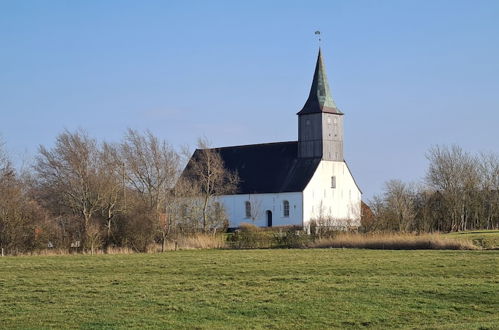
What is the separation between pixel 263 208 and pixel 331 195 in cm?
629

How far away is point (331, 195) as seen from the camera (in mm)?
75062

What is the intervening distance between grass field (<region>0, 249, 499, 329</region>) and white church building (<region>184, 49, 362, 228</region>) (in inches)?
1757

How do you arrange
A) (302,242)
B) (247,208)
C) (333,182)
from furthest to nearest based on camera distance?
1. (247,208)
2. (333,182)
3. (302,242)

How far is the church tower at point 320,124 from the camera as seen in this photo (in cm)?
7525

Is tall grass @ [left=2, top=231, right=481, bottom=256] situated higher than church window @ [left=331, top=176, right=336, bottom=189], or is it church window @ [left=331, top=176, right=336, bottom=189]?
church window @ [left=331, top=176, right=336, bottom=189]

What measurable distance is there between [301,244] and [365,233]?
4.90m

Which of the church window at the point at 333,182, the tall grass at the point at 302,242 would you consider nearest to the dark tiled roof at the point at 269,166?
the church window at the point at 333,182

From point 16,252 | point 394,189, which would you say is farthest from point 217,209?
point 16,252

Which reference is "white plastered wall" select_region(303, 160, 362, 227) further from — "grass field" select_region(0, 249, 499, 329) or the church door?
"grass field" select_region(0, 249, 499, 329)

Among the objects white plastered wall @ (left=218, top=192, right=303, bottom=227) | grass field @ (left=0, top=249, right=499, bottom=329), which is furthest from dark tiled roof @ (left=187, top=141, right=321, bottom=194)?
grass field @ (left=0, top=249, right=499, bottom=329)

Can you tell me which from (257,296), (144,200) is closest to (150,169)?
(144,200)

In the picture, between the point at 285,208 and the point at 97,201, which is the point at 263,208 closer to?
the point at 285,208

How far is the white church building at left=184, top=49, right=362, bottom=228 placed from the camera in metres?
73.6

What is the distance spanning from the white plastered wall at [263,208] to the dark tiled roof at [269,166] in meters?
0.55
